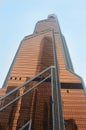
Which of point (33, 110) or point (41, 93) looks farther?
point (41, 93)

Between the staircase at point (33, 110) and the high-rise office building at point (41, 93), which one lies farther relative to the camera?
the staircase at point (33, 110)

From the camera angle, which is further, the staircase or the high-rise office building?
the staircase

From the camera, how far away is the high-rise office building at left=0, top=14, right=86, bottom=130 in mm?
5414

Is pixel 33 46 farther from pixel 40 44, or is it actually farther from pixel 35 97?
pixel 35 97

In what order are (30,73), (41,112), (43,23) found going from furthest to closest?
(43,23) → (30,73) → (41,112)

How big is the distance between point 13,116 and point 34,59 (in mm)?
8536

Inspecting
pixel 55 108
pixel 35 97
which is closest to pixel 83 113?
pixel 35 97

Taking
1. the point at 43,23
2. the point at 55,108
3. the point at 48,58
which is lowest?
the point at 55,108

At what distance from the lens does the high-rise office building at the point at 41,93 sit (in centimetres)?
541

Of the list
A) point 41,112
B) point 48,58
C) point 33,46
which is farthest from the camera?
point 33,46

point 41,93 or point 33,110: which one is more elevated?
point 41,93

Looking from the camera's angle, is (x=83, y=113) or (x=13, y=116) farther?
(x=83, y=113)

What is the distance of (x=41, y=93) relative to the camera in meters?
9.36

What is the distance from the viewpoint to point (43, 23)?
32719mm
